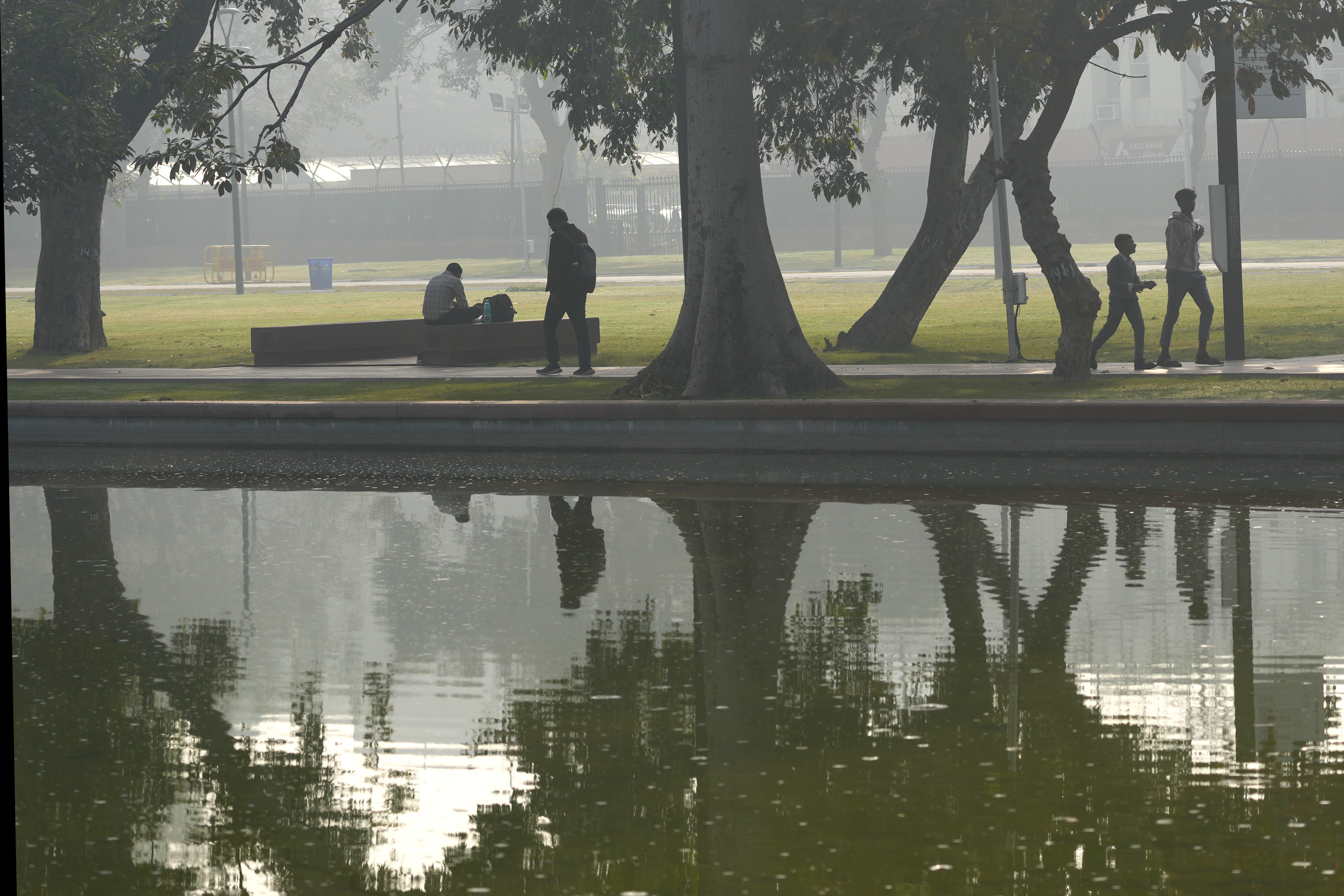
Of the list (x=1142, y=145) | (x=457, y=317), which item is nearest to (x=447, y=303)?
(x=457, y=317)

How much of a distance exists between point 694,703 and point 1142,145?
67557 millimetres

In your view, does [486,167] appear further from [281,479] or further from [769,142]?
[281,479]

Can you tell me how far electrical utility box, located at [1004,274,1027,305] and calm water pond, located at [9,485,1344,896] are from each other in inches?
285

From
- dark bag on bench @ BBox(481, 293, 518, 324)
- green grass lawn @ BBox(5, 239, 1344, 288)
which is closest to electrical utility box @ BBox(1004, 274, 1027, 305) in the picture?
dark bag on bench @ BBox(481, 293, 518, 324)

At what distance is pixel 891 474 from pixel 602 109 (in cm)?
1132

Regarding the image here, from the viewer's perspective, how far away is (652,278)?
45156mm

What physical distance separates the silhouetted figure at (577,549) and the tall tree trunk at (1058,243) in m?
5.79

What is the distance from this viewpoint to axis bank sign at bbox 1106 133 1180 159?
66812mm

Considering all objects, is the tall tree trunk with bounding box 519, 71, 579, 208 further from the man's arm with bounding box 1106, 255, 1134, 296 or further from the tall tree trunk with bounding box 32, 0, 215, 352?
the man's arm with bounding box 1106, 255, 1134, 296

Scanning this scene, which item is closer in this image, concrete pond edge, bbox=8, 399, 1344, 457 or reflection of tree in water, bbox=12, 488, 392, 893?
reflection of tree in water, bbox=12, 488, 392, 893

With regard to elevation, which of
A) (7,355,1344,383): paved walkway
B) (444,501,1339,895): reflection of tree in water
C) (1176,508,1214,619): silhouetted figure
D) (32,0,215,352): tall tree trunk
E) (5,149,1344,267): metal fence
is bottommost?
(444,501,1339,895): reflection of tree in water

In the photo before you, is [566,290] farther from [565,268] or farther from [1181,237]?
[1181,237]

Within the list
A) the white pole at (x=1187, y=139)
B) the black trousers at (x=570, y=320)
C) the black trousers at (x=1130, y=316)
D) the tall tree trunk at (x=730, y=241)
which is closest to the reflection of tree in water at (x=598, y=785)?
the tall tree trunk at (x=730, y=241)

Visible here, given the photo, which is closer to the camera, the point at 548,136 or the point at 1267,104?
the point at 1267,104
